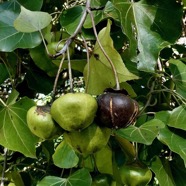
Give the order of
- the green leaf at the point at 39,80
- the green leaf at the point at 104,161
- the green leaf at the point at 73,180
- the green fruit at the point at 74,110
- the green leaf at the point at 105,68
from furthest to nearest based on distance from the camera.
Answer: the green leaf at the point at 39,80
the green leaf at the point at 104,161
the green leaf at the point at 73,180
the green leaf at the point at 105,68
the green fruit at the point at 74,110

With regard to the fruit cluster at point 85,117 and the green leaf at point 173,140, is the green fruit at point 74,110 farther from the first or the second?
the green leaf at point 173,140

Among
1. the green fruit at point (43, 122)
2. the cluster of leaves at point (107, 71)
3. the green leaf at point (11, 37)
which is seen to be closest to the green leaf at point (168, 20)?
the cluster of leaves at point (107, 71)

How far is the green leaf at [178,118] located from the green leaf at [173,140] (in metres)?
0.02

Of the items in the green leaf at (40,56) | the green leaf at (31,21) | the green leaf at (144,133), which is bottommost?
the green leaf at (144,133)

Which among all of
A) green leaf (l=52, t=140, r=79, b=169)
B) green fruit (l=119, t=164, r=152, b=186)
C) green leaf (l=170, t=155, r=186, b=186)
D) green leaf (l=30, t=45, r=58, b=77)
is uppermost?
green leaf (l=30, t=45, r=58, b=77)

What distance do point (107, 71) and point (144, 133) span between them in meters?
0.18

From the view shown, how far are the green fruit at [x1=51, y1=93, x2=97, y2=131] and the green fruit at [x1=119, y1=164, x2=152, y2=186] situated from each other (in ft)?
1.09

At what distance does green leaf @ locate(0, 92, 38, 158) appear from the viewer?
1089 mm

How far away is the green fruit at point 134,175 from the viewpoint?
104cm

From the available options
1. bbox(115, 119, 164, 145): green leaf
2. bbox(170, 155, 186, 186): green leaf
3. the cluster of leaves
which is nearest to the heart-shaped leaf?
the cluster of leaves

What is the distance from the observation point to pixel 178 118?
3.61ft

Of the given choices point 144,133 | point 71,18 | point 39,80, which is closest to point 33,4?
point 71,18

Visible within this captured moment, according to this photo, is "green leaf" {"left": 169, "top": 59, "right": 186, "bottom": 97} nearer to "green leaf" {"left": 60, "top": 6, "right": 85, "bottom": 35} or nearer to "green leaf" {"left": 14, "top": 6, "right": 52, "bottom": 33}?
"green leaf" {"left": 60, "top": 6, "right": 85, "bottom": 35}

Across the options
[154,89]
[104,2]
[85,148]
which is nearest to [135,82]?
[154,89]
